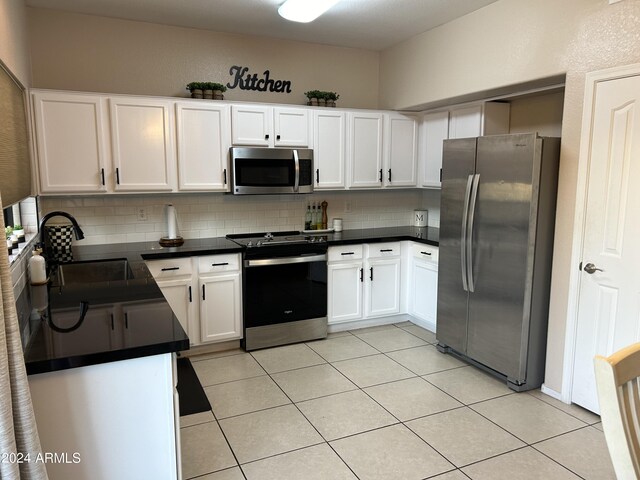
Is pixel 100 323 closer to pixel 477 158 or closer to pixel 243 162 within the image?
pixel 243 162

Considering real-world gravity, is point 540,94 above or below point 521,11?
below

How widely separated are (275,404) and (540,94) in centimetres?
318

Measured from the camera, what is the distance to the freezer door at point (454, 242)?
357cm

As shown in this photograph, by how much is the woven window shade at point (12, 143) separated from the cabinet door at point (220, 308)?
4.92ft

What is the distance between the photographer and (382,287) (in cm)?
456

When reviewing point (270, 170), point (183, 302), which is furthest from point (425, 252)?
point (183, 302)

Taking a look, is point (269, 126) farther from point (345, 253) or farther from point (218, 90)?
point (345, 253)

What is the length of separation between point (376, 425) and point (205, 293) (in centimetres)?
177

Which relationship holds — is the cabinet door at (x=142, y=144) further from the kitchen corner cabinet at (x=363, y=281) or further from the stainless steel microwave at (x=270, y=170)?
the kitchen corner cabinet at (x=363, y=281)

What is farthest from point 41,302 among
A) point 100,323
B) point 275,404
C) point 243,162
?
point 243,162

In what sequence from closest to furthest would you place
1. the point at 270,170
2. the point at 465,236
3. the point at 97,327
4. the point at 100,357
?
the point at 100,357
the point at 97,327
the point at 465,236
the point at 270,170

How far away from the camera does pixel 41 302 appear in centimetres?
229

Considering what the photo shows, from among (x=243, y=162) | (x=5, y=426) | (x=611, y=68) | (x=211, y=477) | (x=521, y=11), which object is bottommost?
(x=211, y=477)

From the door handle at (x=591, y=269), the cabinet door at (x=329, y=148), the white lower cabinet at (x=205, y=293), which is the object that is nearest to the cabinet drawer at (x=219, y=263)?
the white lower cabinet at (x=205, y=293)
